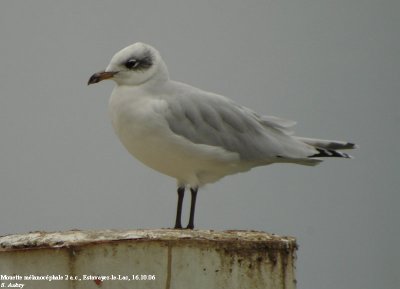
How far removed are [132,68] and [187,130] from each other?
762 millimetres

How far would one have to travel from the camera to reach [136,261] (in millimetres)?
4836

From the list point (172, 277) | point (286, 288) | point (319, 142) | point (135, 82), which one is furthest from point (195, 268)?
point (319, 142)

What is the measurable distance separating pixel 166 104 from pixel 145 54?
650mm

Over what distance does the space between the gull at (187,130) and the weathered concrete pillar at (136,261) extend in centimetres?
248

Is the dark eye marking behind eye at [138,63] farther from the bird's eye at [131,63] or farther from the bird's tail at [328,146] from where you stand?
the bird's tail at [328,146]

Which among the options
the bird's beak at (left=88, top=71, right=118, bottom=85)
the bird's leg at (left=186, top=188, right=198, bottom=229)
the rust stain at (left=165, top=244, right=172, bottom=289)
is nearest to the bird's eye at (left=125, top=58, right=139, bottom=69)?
the bird's beak at (left=88, top=71, right=118, bottom=85)

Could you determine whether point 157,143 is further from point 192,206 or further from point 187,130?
point 192,206

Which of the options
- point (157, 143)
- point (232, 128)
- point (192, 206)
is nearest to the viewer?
point (157, 143)

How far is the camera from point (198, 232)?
5.28 metres

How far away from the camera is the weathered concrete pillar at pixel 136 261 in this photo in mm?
4812

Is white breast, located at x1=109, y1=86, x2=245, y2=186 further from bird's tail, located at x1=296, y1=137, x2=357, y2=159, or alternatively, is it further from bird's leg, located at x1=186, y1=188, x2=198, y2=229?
bird's tail, located at x1=296, y1=137, x2=357, y2=159

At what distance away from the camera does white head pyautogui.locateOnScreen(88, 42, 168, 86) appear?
8.11 metres

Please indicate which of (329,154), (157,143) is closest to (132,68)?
(157,143)

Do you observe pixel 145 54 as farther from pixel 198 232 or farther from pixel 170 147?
pixel 198 232
